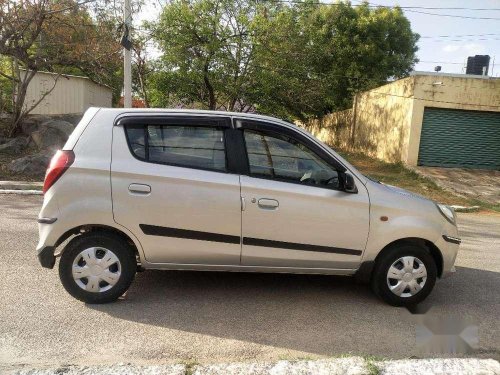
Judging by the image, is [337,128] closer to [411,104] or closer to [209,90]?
[209,90]

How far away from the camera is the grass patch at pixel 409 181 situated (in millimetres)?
12133

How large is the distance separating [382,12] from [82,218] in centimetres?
2844

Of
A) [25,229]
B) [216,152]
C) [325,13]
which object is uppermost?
[325,13]

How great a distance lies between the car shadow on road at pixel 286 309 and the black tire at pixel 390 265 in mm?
106

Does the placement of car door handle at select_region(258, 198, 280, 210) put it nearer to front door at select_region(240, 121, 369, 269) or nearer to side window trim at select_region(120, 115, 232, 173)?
front door at select_region(240, 121, 369, 269)

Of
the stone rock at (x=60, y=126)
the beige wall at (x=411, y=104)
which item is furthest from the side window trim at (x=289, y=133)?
the beige wall at (x=411, y=104)

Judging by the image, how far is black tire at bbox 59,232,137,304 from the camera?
12.7ft

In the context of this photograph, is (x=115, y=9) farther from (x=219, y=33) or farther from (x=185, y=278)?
(x=185, y=278)

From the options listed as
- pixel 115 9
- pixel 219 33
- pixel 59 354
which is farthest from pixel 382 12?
pixel 59 354

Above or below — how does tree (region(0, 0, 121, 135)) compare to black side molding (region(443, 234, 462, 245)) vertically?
above

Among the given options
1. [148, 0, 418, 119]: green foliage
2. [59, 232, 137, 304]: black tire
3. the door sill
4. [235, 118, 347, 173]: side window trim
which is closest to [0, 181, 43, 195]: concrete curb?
[59, 232, 137, 304]: black tire

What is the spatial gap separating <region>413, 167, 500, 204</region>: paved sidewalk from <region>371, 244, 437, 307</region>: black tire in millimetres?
9351

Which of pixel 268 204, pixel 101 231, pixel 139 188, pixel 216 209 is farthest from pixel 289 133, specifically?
pixel 101 231

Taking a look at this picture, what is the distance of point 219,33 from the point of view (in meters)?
19.4
